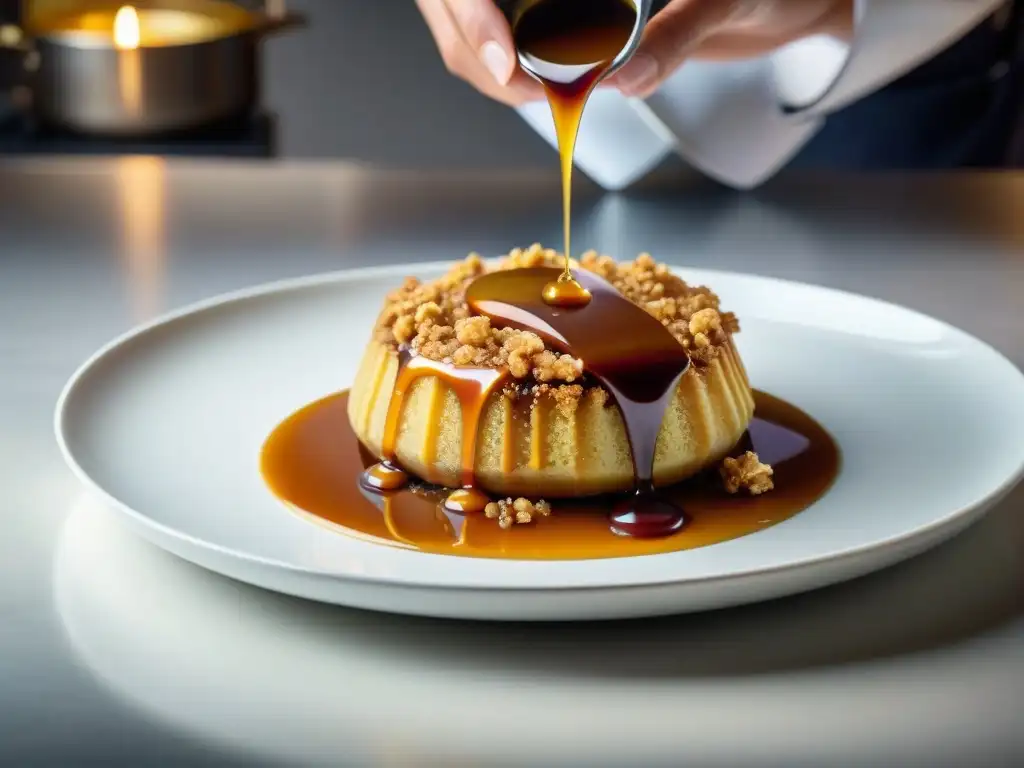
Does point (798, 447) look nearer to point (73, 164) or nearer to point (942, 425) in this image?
point (942, 425)

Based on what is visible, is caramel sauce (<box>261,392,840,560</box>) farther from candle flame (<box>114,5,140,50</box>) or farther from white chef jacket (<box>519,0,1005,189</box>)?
candle flame (<box>114,5,140,50</box>)

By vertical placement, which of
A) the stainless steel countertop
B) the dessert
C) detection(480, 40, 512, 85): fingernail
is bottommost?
the stainless steel countertop

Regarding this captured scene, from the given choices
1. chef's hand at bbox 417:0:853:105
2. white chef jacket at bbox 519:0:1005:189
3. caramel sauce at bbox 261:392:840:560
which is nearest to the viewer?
caramel sauce at bbox 261:392:840:560

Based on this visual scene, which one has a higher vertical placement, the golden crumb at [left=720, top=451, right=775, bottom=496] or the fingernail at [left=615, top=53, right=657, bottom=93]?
the fingernail at [left=615, top=53, right=657, bottom=93]

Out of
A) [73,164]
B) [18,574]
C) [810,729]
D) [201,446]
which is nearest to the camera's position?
[810,729]

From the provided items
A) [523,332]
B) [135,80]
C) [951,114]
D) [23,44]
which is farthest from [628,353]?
[23,44]

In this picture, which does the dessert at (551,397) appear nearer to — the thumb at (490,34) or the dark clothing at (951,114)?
the thumb at (490,34)

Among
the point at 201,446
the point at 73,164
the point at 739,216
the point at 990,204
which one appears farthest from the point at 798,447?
the point at 73,164

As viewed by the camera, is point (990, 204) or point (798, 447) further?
point (990, 204)

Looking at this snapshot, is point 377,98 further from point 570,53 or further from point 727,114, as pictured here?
point 570,53

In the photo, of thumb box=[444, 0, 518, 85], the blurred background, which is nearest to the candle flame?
the blurred background
